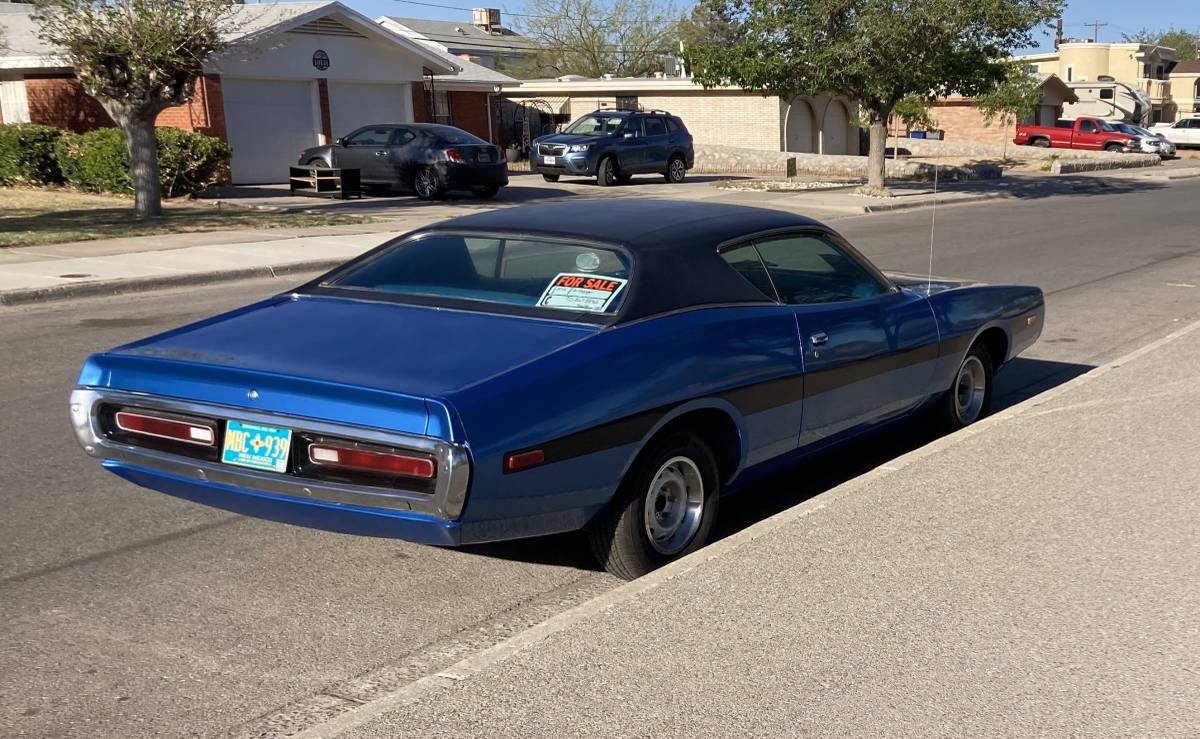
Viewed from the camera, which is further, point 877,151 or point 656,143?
point 656,143

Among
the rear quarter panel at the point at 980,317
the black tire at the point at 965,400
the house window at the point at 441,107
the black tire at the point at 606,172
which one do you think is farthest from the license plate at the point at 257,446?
the house window at the point at 441,107

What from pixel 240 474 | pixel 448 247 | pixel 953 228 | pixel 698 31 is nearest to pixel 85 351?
pixel 448 247

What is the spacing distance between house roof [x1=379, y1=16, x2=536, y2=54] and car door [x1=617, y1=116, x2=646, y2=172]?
4065cm

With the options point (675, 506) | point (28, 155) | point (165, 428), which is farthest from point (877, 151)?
point (165, 428)

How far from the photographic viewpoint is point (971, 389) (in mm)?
7059

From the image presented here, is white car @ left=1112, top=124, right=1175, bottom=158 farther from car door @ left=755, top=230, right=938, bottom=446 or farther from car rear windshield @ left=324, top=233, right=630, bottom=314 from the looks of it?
car rear windshield @ left=324, top=233, right=630, bottom=314

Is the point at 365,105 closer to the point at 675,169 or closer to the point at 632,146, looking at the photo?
the point at 632,146

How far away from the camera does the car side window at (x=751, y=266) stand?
213 inches

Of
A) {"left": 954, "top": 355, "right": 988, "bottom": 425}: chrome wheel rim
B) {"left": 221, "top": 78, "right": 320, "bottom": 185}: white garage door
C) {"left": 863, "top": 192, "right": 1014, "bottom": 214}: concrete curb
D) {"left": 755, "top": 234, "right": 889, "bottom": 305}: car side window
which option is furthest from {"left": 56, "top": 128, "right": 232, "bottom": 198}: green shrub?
{"left": 755, "top": 234, "right": 889, "bottom": 305}: car side window

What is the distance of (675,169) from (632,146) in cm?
189

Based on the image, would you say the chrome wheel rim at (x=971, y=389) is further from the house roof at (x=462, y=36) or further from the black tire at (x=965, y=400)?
the house roof at (x=462, y=36)

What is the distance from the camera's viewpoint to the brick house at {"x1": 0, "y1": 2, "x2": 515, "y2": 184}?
28031 mm

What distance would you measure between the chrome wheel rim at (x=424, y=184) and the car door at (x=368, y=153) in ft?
2.31

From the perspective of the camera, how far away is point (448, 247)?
5.59 metres
